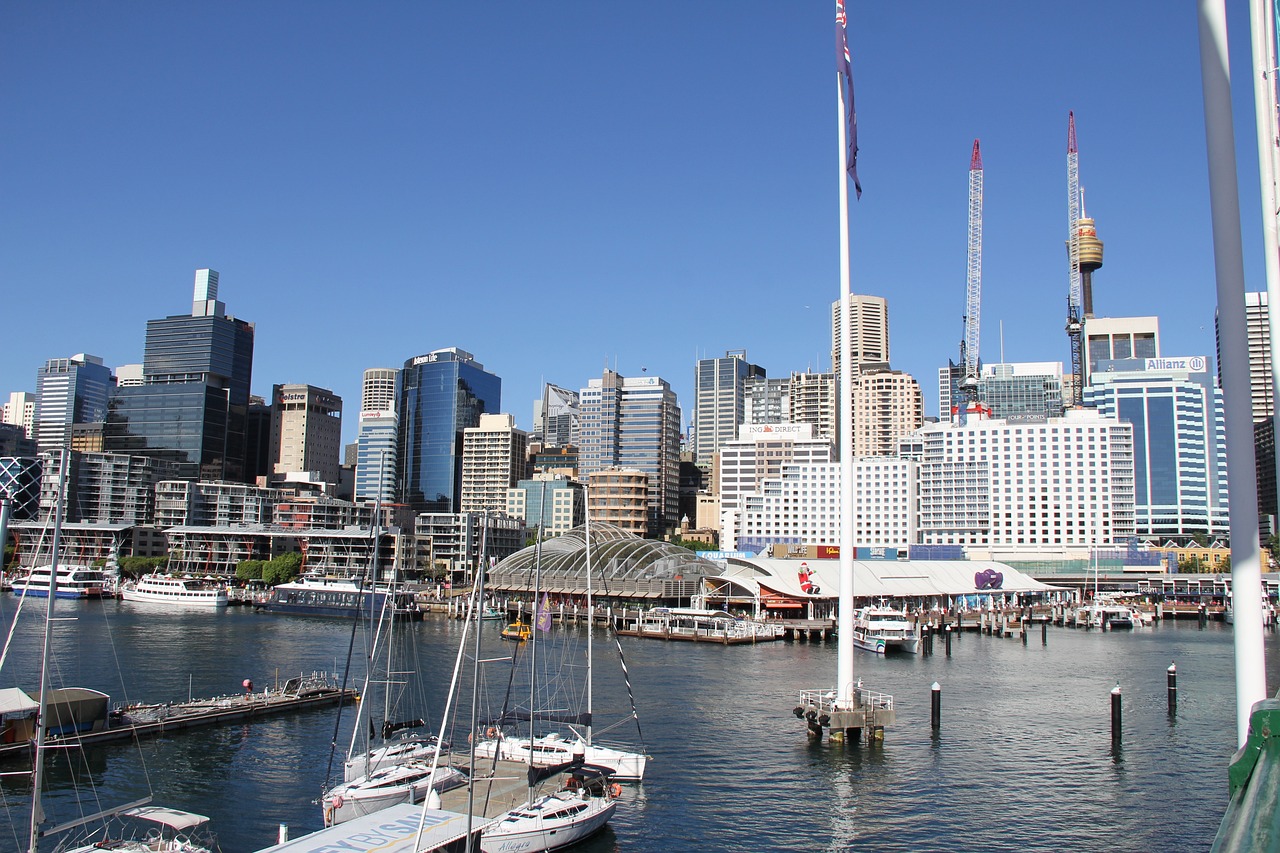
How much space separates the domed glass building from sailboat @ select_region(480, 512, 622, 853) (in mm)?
79609

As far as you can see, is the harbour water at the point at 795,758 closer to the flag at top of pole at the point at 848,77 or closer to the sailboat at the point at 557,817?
the sailboat at the point at 557,817

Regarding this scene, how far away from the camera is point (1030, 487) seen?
618 feet

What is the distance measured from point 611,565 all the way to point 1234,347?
116 m

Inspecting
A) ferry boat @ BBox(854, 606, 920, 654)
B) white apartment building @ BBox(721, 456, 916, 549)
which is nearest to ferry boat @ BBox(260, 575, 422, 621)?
ferry boat @ BBox(854, 606, 920, 654)

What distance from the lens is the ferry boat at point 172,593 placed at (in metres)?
132

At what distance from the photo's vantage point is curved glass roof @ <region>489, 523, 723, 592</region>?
12294 centimetres

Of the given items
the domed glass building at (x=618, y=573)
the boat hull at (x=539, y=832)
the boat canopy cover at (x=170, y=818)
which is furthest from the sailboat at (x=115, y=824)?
the domed glass building at (x=618, y=573)

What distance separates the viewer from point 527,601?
126812 millimetres

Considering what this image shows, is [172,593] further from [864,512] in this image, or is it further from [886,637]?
[864,512]

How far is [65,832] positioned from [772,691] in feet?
138

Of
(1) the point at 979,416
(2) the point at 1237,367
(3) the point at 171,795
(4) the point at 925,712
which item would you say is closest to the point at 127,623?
(3) the point at 171,795

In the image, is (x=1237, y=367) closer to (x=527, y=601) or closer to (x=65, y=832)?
(x=65, y=832)

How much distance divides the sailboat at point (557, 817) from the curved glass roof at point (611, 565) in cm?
8192

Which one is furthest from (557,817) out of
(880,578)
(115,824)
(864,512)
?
(864,512)
